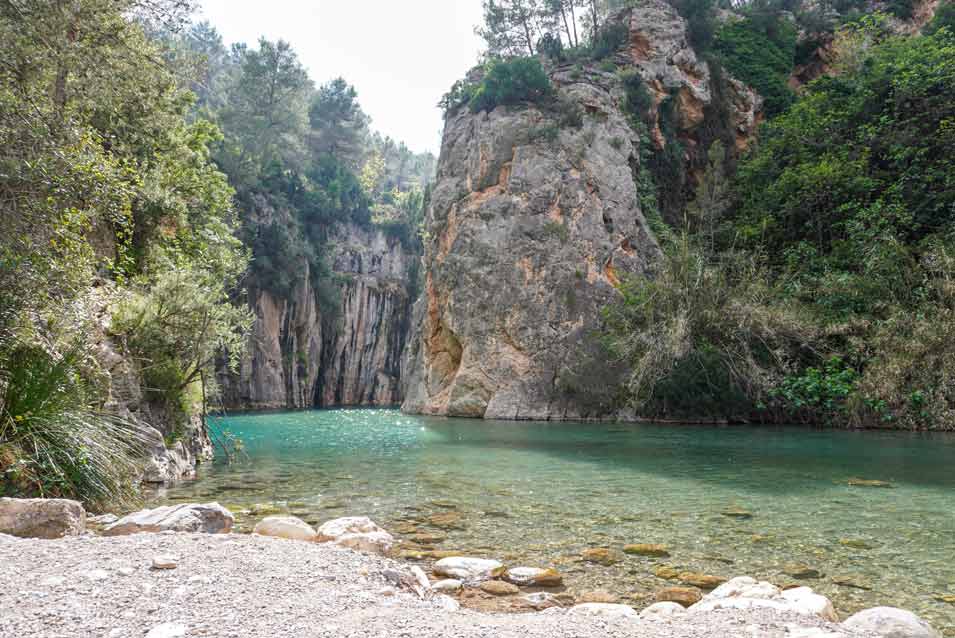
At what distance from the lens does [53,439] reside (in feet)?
17.5

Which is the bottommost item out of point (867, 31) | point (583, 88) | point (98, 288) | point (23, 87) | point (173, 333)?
point (173, 333)

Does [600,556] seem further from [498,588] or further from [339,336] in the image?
[339,336]

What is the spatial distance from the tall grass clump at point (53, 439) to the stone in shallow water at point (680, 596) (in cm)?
492

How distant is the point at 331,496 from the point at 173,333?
13.3 feet

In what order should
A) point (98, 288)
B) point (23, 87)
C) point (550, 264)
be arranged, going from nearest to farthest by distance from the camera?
1. point (23, 87)
2. point (98, 288)
3. point (550, 264)

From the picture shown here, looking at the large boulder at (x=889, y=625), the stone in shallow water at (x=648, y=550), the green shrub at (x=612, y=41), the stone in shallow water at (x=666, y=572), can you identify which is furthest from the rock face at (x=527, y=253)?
the large boulder at (x=889, y=625)

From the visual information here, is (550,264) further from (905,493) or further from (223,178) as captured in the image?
(905,493)

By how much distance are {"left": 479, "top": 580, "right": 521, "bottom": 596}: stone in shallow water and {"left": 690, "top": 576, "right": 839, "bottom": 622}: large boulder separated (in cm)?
113

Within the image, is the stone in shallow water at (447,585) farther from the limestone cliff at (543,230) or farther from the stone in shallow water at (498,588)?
the limestone cliff at (543,230)

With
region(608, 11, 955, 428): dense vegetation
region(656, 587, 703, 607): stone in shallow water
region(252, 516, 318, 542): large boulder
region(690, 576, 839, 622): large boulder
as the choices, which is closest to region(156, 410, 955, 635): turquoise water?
region(656, 587, 703, 607): stone in shallow water

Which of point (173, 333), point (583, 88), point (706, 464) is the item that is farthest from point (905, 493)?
point (583, 88)

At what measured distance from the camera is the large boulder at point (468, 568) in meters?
4.09

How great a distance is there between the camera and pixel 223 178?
1719cm

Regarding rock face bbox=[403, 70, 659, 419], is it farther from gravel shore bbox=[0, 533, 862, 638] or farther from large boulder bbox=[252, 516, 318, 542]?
gravel shore bbox=[0, 533, 862, 638]
